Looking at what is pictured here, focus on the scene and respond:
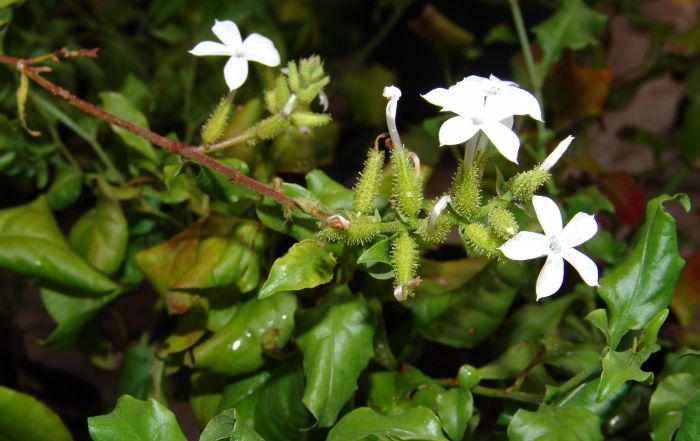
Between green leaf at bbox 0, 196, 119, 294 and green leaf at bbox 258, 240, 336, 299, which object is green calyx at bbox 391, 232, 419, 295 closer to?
green leaf at bbox 258, 240, 336, 299

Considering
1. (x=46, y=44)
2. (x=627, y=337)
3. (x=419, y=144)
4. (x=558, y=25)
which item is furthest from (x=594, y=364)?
(x=46, y=44)

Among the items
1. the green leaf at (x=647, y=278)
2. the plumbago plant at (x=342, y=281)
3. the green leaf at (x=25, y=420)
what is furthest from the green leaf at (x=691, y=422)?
the green leaf at (x=25, y=420)

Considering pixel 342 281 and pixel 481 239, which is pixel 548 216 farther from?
pixel 342 281

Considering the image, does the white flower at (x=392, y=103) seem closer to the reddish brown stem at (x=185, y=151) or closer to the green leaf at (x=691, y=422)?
the reddish brown stem at (x=185, y=151)

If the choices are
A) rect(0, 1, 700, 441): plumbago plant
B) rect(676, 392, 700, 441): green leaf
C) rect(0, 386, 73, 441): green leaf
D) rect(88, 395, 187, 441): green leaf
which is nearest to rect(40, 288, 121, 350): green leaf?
rect(0, 1, 700, 441): plumbago plant

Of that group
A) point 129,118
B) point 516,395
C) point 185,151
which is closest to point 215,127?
point 185,151

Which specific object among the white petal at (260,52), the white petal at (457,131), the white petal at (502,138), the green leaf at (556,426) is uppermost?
the white petal at (260,52)

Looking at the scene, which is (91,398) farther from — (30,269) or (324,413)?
(324,413)
